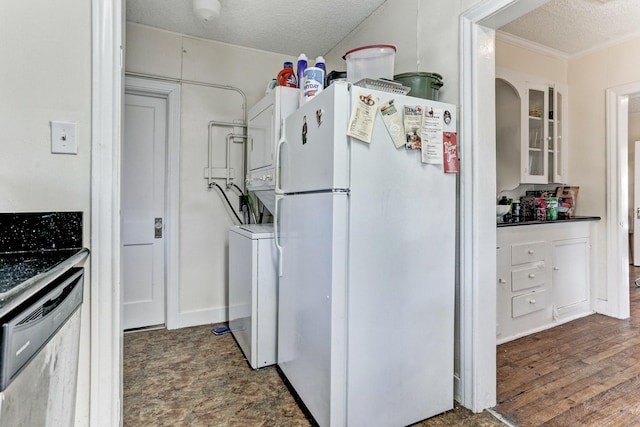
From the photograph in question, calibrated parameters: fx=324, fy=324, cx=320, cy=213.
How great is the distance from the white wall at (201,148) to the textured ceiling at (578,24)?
2.46m

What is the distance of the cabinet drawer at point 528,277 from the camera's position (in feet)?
8.38

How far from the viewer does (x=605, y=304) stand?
3.10 m

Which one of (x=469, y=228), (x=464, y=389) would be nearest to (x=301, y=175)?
(x=469, y=228)

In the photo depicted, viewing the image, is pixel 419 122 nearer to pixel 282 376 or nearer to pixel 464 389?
pixel 464 389

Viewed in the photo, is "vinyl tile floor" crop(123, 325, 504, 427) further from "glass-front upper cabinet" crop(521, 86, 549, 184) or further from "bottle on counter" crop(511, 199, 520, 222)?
"glass-front upper cabinet" crop(521, 86, 549, 184)

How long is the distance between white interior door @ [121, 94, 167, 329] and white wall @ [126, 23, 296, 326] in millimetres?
217

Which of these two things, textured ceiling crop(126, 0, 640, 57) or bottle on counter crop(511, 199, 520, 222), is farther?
bottle on counter crop(511, 199, 520, 222)

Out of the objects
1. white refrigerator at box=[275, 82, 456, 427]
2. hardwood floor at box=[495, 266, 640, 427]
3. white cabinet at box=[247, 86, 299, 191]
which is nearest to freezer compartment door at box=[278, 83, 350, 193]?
white refrigerator at box=[275, 82, 456, 427]

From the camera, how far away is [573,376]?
204 cm

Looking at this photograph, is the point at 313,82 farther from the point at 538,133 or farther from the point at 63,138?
the point at 538,133

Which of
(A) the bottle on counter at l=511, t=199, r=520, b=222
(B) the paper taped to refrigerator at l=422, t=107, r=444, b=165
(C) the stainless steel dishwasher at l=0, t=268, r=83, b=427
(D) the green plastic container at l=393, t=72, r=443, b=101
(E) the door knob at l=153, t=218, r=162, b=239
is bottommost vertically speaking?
(C) the stainless steel dishwasher at l=0, t=268, r=83, b=427

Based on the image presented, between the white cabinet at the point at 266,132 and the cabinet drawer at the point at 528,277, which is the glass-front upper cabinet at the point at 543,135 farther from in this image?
the white cabinet at the point at 266,132

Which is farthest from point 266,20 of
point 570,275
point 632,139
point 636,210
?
point 632,139

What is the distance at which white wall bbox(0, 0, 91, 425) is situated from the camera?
113 centimetres
